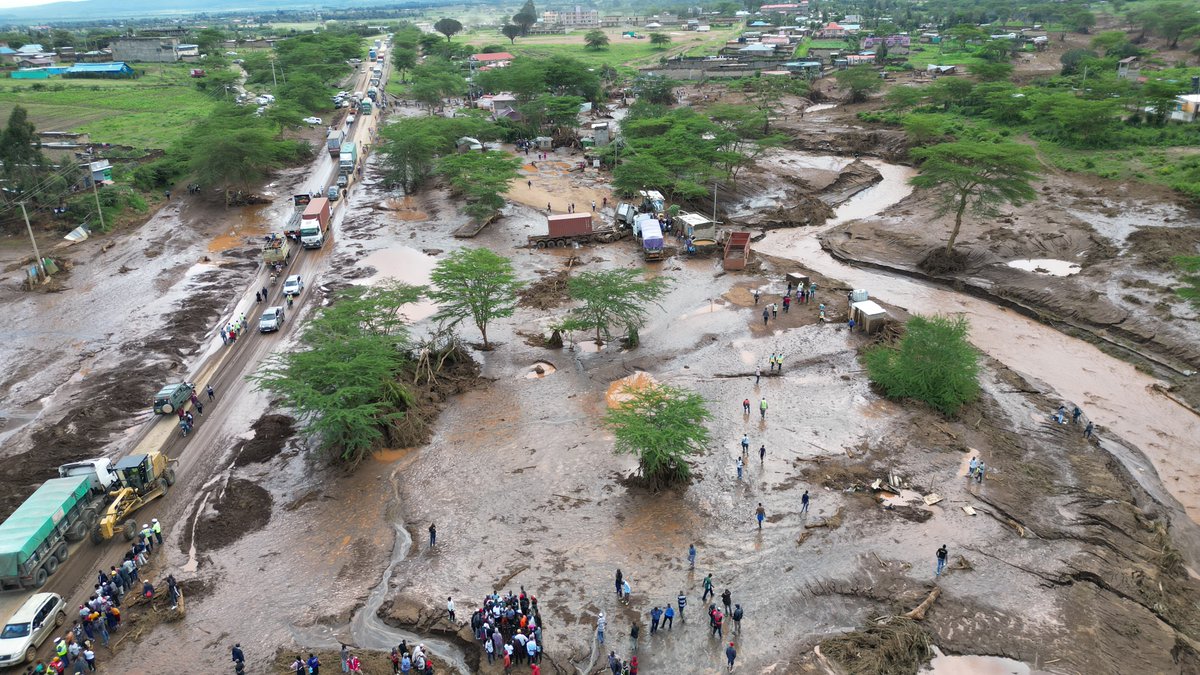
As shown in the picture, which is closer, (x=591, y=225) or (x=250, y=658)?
(x=250, y=658)

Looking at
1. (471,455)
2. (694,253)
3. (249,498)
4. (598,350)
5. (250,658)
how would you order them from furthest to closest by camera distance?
(694,253) < (598,350) < (471,455) < (249,498) < (250,658)

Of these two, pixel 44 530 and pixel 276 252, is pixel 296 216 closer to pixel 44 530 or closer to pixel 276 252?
pixel 276 252

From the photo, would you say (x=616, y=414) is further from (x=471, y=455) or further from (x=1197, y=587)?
(x=1197, y=587)

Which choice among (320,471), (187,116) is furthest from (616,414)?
(187,116)

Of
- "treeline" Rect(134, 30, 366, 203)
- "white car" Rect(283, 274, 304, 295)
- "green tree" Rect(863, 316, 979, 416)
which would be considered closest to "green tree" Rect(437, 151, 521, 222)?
"white car" Rect(283, 274, 304, 295)

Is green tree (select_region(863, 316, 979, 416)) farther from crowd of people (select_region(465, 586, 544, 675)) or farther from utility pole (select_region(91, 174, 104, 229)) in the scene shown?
utility pole (select_region(91, 174, 104, 229))

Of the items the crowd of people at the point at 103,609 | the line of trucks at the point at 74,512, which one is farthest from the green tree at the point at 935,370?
the line of trucks at the point at 74,512
